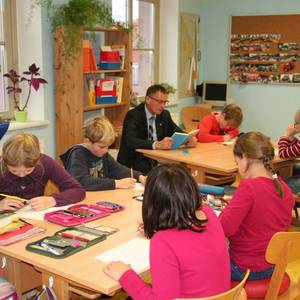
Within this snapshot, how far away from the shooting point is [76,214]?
252cm

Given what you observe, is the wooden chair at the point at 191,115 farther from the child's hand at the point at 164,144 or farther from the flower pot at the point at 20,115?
the flower pot at the point at 20,115

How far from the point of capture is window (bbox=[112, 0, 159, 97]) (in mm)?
6436

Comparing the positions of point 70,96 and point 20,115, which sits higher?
point 70,96

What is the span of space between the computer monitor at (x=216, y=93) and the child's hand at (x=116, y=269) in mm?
A: 5507

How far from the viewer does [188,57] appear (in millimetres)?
7172

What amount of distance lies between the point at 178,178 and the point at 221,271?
0.37m

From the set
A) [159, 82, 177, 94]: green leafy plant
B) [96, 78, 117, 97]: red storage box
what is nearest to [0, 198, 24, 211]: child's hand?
[96, 78, 117, 97]: red storage box

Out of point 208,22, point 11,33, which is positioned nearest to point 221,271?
point 11,33

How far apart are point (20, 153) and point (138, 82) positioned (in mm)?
4284

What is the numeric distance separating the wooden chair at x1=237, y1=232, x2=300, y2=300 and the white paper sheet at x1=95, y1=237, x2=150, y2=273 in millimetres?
519

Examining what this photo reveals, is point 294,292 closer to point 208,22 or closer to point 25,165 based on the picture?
point 25,165

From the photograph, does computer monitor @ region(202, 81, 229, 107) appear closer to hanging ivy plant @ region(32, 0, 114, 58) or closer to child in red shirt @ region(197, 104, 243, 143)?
child in red shirt @ region(197, 104, 243, 143)

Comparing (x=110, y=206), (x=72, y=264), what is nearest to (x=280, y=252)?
(x=72, y=264)

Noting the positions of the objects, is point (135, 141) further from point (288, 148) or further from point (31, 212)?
point (31, 212)
